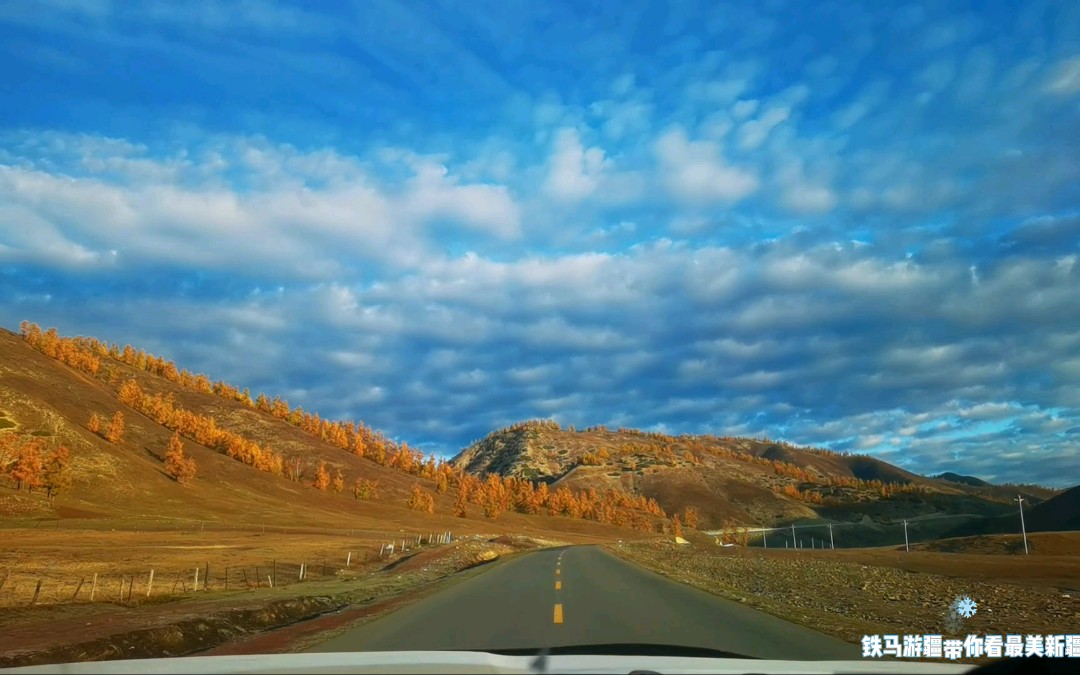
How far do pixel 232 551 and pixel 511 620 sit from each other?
183ft

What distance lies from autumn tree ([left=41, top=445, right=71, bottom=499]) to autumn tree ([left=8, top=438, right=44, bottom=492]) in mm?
1041

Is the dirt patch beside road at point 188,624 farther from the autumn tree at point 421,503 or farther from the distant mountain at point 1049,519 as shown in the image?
the autumn tree at point 421,503

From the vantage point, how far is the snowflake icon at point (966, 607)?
16.7m

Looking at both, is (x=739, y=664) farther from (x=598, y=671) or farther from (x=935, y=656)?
(x=935, y=656)

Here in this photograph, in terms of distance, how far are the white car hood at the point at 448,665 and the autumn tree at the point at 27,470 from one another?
132442 mm

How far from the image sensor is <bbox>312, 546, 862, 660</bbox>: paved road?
440 inches

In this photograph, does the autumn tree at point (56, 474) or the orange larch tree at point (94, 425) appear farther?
the orange larch tree at point (94, 425)

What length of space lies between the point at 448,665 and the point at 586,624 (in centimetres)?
901

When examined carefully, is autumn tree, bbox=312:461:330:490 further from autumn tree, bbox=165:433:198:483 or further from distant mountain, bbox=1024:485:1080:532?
distant mountain, bbox=1024:485:1080:532

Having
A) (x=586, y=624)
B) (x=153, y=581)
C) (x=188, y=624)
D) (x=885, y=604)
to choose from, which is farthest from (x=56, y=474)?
(x=885, y=604)

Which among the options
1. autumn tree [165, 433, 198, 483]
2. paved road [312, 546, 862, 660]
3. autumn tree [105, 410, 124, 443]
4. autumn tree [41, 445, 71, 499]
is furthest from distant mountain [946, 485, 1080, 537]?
autumn tree [105, 410, 124, 443]

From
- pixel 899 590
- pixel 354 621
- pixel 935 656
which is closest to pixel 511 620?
pixel 354 621

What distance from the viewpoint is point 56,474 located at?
117312 mm

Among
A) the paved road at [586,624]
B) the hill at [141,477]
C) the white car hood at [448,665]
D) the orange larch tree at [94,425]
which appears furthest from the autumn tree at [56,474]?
the white car hood at [448,665]
